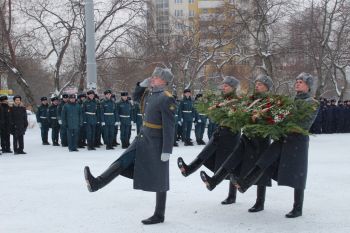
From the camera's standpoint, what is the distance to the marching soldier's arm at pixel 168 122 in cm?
611

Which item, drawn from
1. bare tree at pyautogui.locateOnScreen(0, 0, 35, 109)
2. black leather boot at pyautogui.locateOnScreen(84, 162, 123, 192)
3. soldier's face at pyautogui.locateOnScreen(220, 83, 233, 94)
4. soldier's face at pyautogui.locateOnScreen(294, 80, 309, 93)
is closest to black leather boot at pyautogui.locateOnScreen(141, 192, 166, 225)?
black leather boot at pyautogui.locateOnScreen(84, 162, 123, 192)

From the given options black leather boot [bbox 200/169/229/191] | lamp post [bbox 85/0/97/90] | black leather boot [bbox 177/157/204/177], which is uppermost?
lamp post [bbox 85/0/97/90]

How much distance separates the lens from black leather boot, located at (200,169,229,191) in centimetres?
640

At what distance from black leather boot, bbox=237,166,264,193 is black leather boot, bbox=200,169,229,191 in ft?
→ 1.06

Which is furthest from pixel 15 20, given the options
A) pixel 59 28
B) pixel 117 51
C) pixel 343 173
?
pixel 343 173

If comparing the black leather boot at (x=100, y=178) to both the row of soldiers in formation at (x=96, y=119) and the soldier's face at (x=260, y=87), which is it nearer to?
the soldier's face at (x=260, y=87)

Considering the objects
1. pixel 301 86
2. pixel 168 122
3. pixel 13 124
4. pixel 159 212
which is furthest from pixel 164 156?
pixel 13 124

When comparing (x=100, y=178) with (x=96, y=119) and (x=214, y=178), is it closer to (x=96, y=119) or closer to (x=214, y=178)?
(x=214, y=178)

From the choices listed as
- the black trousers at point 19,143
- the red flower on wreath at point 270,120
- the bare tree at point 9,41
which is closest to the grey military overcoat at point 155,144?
the red flower on wreath at point 270,120

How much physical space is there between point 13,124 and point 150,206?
29.2ft

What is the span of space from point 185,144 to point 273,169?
10504 millimetres

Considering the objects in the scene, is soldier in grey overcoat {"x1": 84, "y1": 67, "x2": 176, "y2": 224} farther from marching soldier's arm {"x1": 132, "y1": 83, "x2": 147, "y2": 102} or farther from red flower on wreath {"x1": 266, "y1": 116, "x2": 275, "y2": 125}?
red flower on wreath {"x1": 266, "y1": 116, "x2": 275, "y2": 125}

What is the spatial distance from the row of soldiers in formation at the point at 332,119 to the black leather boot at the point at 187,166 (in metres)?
17.1

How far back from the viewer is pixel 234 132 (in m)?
6.92
